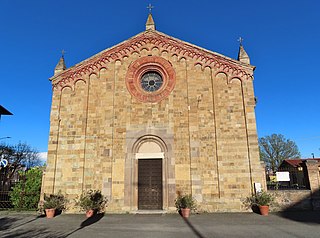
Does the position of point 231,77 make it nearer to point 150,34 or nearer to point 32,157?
point 150,34

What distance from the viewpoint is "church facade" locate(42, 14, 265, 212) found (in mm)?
13375

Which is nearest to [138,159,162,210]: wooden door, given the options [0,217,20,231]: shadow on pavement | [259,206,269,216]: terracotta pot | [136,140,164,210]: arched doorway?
[136,140,164,210]: arched doorway

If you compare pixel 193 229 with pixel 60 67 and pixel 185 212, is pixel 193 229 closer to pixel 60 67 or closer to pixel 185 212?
pixel 185 212

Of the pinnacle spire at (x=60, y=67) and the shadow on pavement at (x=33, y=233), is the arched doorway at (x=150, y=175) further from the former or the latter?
the pinnacle spire at (x=60, y=67)

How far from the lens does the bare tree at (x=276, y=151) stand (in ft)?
144

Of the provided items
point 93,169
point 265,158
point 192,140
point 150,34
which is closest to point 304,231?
point 192,140

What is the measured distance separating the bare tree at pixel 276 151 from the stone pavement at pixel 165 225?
35177mm

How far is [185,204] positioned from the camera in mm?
12484

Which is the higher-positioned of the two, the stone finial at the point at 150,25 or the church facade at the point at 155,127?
the stone finial at the point at 150,25

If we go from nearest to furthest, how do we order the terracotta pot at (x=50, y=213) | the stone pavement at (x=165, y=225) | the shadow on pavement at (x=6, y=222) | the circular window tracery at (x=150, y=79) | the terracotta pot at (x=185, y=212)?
the stone pavement at (x=165, y=225)
the shadow on pavement at (x=6, y=222)
the terracotta pot at (x=185, y=212)
the terracotta pot at (x=50, y=213)
the circular window tracery at (x=150, y=79)

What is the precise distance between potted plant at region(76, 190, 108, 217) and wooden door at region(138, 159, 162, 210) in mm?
2131

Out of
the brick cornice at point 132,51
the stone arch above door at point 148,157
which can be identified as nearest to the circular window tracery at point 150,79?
the brick cornice at point 132,51

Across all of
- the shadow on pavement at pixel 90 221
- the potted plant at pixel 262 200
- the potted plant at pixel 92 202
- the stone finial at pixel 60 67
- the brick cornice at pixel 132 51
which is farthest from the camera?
the stone finial at pixel 60 67

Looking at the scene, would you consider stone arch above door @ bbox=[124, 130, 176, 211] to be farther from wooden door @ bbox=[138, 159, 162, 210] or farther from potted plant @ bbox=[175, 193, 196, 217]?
potted plant @ bbox=[175, 193, 196, 217]
